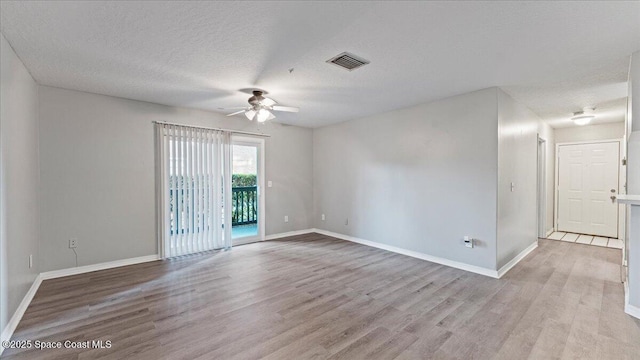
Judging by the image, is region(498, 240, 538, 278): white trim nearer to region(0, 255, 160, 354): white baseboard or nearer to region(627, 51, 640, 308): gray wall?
region(627, 51, 640, 308): gray wall

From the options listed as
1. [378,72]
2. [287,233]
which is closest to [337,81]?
[378,72]

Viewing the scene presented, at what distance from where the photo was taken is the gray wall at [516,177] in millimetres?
3607

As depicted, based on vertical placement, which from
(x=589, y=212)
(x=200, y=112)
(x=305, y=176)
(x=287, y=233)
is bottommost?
(x=287, y=233)

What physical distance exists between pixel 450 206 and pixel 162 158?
446cm

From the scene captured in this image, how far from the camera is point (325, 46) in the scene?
2441mm

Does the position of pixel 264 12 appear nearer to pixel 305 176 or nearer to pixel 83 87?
pixel 83 87

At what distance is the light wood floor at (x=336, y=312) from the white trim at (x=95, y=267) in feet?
0.51

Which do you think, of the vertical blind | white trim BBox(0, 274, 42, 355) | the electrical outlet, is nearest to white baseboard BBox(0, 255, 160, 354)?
white trim BBox(0, 274, 42, 355)

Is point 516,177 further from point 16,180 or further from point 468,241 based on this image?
point 16,180

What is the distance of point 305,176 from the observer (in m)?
6.33

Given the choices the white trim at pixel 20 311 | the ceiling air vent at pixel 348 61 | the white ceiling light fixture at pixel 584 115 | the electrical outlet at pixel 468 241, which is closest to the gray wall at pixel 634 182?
the electrical outlet at pixel 468 241

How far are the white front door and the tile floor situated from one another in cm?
19

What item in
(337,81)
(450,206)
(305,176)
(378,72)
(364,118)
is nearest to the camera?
(378,72)

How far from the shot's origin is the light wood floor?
206 cm
